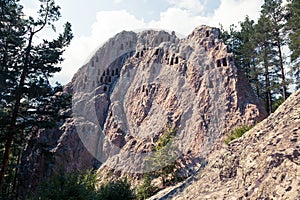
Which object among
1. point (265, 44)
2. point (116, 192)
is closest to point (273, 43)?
point (265, 44)

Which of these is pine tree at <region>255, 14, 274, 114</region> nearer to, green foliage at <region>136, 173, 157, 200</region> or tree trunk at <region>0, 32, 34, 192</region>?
green foliage at <region>136, 173, 157, 200</region>

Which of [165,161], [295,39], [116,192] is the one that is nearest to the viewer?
[116,192]

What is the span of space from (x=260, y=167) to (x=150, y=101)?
22.2 meters

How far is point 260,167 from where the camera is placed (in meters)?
5.65

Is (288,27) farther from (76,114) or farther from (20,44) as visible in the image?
(76,114)

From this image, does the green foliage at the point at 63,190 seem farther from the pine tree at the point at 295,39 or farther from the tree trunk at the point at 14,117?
the pine tree at the point at 295,39

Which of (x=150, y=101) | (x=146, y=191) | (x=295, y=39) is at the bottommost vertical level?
(x=146, y=191)

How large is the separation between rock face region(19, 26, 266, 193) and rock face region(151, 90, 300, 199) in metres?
10.8

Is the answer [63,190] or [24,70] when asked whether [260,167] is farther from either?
[24,70]

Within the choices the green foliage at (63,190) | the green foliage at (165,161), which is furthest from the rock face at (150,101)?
the green foliage at (63,190)

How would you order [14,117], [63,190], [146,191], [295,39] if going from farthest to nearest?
[295,39] < [146,191] < [14,117] < [63,190]

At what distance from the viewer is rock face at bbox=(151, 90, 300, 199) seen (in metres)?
4.95

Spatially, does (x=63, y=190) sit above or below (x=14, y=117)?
below

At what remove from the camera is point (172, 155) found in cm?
1750
